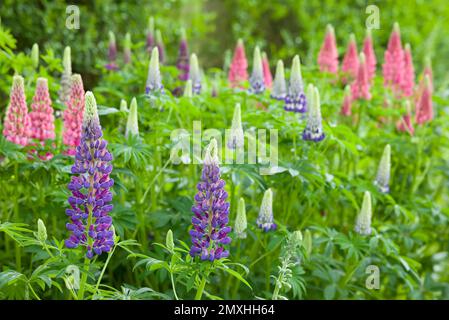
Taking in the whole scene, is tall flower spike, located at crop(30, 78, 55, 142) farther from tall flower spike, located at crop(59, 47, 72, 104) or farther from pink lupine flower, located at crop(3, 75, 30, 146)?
tall flower spike, located at crop(59, 47, 72, 104)

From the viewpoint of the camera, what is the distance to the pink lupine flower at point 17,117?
3.21 meters

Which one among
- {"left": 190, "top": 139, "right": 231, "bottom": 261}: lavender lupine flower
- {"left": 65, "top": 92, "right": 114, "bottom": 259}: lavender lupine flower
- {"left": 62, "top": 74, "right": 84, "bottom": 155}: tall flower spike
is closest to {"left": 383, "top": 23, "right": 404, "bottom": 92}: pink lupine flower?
{"left": 62, "top": 74, "right": 84, "bottom": 155}: tall flower spike

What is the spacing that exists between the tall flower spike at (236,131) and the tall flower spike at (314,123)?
1.56ft

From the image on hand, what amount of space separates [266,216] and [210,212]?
736mm

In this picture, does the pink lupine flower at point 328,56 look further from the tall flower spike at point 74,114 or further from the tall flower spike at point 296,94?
the tall flower spike at point 74,114

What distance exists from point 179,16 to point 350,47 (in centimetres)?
418

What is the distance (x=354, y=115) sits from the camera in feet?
16.1

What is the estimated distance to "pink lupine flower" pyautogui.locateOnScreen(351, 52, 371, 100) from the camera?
4.64 metres

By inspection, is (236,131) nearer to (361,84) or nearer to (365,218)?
(365,218)

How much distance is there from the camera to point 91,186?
255 centimetres

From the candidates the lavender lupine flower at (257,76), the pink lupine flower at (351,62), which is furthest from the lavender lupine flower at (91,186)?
the pink lupine flower at (351,62)

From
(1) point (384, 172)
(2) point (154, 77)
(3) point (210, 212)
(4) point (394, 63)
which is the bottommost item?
(3) point (210, 212)

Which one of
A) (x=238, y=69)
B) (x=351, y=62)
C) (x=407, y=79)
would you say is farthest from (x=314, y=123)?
(x=407, y=79)

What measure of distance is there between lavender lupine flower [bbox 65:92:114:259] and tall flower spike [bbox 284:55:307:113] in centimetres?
164
